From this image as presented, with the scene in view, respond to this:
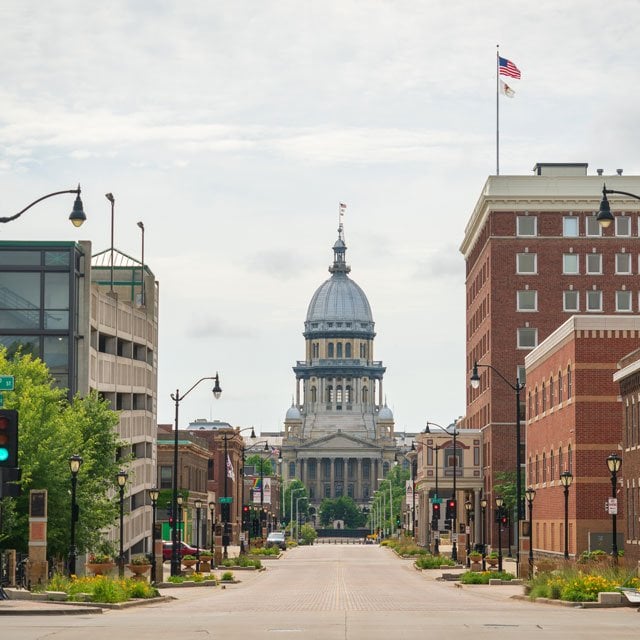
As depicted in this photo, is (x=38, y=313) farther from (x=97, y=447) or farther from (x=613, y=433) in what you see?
(x=613, y=433)

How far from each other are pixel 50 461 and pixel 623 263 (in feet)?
218

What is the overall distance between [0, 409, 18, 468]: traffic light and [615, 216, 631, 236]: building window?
88.3m

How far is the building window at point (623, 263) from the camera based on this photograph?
372ft

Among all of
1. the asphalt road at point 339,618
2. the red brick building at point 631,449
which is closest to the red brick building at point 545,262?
the red brick building at point 631,449

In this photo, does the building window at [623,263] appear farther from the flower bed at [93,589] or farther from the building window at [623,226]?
the flower bed at [93,589]

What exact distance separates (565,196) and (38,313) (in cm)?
4989

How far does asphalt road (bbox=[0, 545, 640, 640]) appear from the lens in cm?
2914

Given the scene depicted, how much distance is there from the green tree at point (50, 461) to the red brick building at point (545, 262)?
55.7 m

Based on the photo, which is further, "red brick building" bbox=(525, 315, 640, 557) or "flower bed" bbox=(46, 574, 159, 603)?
"red brick building" bbox=(525, 315, 640, 557)

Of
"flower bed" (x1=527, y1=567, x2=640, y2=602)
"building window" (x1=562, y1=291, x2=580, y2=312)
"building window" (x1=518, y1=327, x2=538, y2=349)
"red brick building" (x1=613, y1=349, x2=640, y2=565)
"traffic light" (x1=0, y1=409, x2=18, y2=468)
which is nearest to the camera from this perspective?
"traffic light" (x1=0, y1=409, x2=18, y2=468)

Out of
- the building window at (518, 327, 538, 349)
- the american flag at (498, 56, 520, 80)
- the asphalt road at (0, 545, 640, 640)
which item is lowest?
the asphalt road at (0, 545, 640, 640)

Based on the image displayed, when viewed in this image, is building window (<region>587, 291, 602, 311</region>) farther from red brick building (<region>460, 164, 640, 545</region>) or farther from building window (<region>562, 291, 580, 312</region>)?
building window (<region>562, 291, 580, 312</region>)

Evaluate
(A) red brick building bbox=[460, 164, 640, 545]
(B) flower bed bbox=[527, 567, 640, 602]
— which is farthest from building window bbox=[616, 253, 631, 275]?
(B) flower bed bbox=[527, 567, 640, 602]

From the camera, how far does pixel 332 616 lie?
37.1 m
